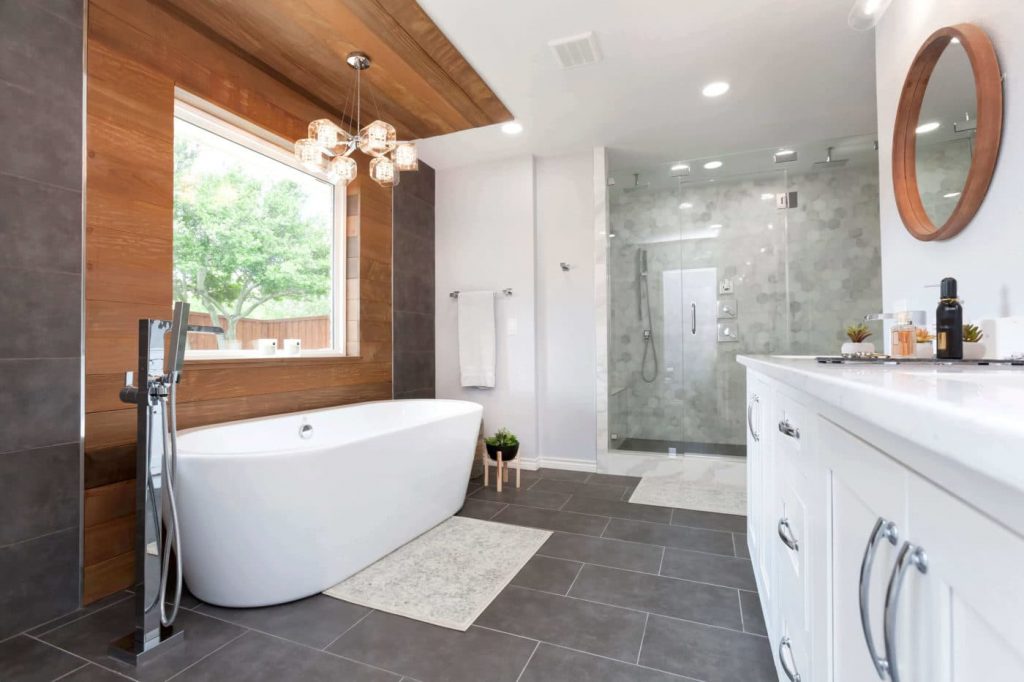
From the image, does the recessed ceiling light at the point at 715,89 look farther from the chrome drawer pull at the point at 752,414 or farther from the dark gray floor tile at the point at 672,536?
the dark gray floor tile at the point at 672,536

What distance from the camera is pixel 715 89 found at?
301 centimetres

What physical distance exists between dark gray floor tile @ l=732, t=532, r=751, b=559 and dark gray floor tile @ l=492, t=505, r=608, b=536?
0.67m

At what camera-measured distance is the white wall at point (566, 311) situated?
3961 millimetres

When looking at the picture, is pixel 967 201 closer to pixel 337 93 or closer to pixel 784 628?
pixel 784 628

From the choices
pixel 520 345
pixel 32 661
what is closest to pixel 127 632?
pixel 32 661

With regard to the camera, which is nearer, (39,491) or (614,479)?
(39,491)

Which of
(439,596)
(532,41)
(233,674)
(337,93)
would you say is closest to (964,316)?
(439,596)

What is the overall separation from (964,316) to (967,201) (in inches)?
14.3

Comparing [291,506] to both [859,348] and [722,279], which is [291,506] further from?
[722,279]

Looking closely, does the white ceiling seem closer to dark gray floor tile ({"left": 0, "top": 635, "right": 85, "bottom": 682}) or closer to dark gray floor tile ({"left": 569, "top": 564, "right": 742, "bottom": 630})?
dark gray floor tile ({"left": 569, "top": 564, "right": 742, "bottom": 630})

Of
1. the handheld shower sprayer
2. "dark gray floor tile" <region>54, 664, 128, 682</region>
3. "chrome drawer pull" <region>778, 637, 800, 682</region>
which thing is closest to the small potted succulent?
"chrome drawer pull" <region>778, 637, 800, 682</region>

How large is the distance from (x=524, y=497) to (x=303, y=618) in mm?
1662

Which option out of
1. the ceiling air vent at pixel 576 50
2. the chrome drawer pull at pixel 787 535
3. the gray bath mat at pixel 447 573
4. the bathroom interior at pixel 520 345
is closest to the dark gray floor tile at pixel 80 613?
the bathroom interior at pixel 520 345

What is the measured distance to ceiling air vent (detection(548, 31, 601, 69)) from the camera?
254cm
